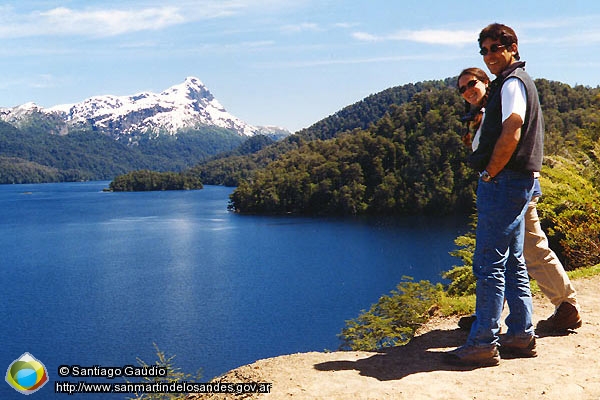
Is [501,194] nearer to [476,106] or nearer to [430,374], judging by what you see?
[476,106]

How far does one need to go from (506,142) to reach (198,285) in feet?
148

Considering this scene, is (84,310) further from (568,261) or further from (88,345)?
(568,261)

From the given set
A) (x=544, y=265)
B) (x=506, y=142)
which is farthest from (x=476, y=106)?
(x=544, y=265)

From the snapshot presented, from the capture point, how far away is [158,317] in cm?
3778

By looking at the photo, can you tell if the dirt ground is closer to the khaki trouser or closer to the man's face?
the khaki trouser

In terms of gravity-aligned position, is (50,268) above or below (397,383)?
below

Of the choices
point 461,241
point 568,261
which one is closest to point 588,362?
point 568,261

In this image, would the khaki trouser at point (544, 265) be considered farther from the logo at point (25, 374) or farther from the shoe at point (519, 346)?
the logo at point (25, 374)

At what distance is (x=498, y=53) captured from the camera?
499 centimetres

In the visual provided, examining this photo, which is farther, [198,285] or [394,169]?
[394,169]

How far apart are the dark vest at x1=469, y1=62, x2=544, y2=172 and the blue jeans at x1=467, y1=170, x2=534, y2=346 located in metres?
0.13

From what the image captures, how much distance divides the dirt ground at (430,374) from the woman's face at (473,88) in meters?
2.58

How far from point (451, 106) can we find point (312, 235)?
65377 mm

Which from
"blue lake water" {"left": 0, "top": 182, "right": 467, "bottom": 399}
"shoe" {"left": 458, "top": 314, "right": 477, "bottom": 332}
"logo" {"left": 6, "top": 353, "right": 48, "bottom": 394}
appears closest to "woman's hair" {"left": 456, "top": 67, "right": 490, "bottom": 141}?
"shoe" {"left": 458, "top": 314, "right": 477, "bottom": 332}
